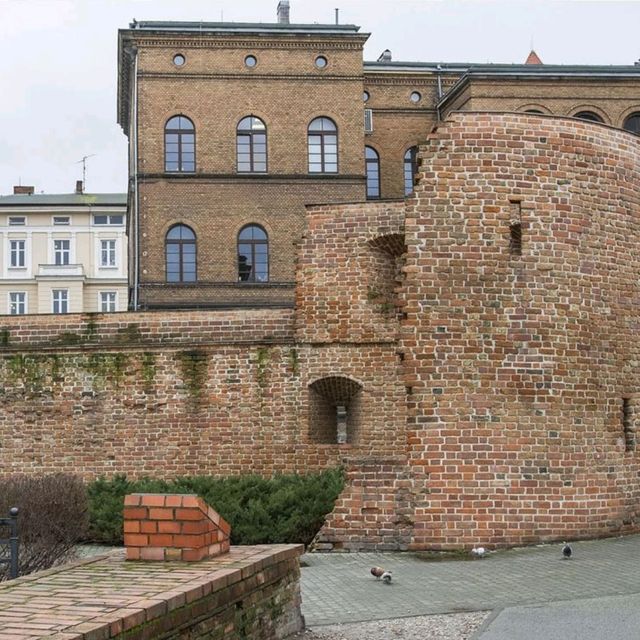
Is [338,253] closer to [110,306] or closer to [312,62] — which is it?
[312,62]

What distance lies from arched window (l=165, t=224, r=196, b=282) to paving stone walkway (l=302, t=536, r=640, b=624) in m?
22.0

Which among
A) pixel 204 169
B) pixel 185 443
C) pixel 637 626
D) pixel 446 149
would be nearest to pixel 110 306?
pixel 204 169

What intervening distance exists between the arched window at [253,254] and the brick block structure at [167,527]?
27.3 meters

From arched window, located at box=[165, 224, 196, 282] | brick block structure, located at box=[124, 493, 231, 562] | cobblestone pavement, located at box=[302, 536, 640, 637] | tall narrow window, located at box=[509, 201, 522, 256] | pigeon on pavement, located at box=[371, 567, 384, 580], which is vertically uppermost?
arched window, located at box=[165, 224, 196, 282]

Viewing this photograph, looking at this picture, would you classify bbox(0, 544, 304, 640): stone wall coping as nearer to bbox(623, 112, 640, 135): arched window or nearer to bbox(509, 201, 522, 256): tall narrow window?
bbox(509, 201, 522, 256): tall narrow window

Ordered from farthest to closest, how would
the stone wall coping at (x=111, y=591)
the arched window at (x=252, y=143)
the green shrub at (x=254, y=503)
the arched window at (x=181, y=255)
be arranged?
1. the arched window at (x=252, y=143)
2. the arched window at (x=181, y=255)
3. the green shrub at (x=254, y=503)
4. the stone wall coping at (x=111, y=591)

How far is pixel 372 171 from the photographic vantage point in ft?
128

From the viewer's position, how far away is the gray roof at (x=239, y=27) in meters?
35.6

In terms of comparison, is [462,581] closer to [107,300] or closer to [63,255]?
[107,300]

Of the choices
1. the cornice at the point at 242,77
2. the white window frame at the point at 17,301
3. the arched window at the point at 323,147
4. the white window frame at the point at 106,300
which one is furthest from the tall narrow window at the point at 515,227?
the white window frame at the point at 17,301

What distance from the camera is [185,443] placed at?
18.5 meters

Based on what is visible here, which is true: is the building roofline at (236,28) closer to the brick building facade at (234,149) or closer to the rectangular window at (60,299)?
the brick building facade at (234,149)

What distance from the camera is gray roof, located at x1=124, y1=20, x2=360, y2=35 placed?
35562 millimetres

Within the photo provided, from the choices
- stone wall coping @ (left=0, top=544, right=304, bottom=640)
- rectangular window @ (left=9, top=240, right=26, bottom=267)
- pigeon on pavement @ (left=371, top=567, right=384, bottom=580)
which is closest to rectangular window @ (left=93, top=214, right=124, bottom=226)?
rectangular window @ (left=9, top=240, right=26, bottom=267)
